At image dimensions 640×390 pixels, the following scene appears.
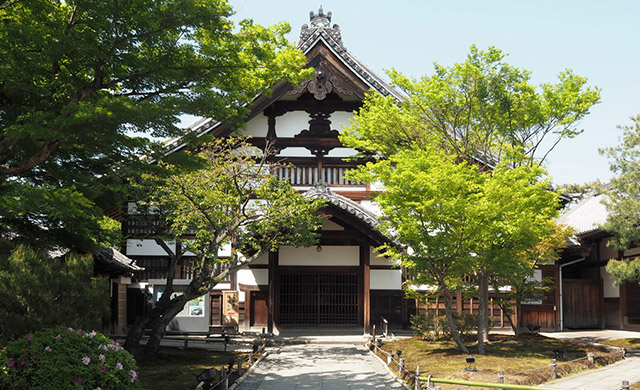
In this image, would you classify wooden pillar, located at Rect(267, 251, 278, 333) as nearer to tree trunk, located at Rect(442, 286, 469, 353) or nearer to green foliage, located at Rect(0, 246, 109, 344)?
tree trunk, located at Rect(442, 286, 469, 353)

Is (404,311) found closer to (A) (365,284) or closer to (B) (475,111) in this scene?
(A) (365,284)

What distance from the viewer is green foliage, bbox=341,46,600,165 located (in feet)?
68.4

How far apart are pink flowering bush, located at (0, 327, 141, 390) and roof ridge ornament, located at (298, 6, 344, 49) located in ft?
59.4

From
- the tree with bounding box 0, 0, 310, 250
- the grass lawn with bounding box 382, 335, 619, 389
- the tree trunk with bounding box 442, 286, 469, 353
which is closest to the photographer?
the tree with bounding box 0, 0, 310, 250

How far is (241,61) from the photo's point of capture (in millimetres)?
14203

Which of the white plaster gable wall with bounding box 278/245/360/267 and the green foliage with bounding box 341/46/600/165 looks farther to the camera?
the white plaster gable wall with bounding box 278/245/360/267

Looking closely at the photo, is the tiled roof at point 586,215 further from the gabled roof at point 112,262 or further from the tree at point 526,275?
the gabled roof at point 112,262

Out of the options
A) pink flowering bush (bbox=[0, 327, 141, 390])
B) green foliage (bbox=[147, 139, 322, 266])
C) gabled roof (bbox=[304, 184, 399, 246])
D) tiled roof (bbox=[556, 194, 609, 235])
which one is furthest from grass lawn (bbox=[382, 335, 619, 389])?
tiled roof (bbox=[556, 194, 609, 235])

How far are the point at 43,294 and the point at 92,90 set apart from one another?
162 inches

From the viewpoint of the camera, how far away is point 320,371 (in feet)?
59.9

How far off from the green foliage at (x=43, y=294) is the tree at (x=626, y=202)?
18.2m

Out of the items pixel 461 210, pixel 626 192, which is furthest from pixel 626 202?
pixel 461 210

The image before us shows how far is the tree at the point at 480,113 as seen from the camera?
2077cm

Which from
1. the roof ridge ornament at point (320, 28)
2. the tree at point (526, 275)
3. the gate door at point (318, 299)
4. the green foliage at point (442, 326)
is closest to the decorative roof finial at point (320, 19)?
the roof ridge ornament at point (320, 28)
